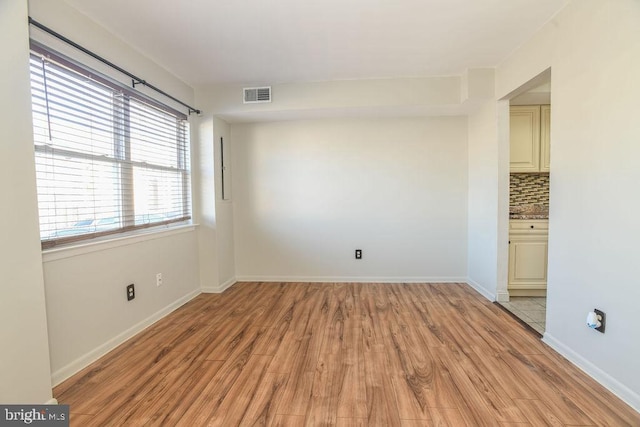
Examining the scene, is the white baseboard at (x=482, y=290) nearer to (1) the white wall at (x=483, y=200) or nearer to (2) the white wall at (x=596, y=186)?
(1) the white wall at (x=483, y=200)

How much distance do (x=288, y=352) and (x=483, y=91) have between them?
3059 millimetres

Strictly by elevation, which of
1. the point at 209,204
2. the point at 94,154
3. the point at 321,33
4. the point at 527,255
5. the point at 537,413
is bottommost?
the point at 537,413

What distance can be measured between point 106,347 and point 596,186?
11.2 ft

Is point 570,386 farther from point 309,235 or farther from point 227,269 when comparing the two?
point 227,269

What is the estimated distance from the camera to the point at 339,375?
5.74 feet

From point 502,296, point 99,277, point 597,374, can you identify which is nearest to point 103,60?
point 99,277

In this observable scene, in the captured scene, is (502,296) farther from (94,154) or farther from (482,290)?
(94,154)

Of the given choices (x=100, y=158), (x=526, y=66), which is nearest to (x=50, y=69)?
(x=100, y=158)

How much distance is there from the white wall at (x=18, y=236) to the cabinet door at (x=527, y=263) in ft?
12.5

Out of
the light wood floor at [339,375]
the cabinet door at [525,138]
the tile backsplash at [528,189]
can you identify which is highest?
the cabinet door at [525,138]

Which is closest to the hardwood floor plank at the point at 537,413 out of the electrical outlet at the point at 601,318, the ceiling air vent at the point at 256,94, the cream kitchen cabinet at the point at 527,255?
the electrical outlet at the point at 601,318

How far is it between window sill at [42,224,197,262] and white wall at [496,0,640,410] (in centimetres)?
323

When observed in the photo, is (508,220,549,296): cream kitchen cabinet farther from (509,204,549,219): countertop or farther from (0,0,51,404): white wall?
(0,0,51,404): white wall

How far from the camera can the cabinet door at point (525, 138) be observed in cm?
316
